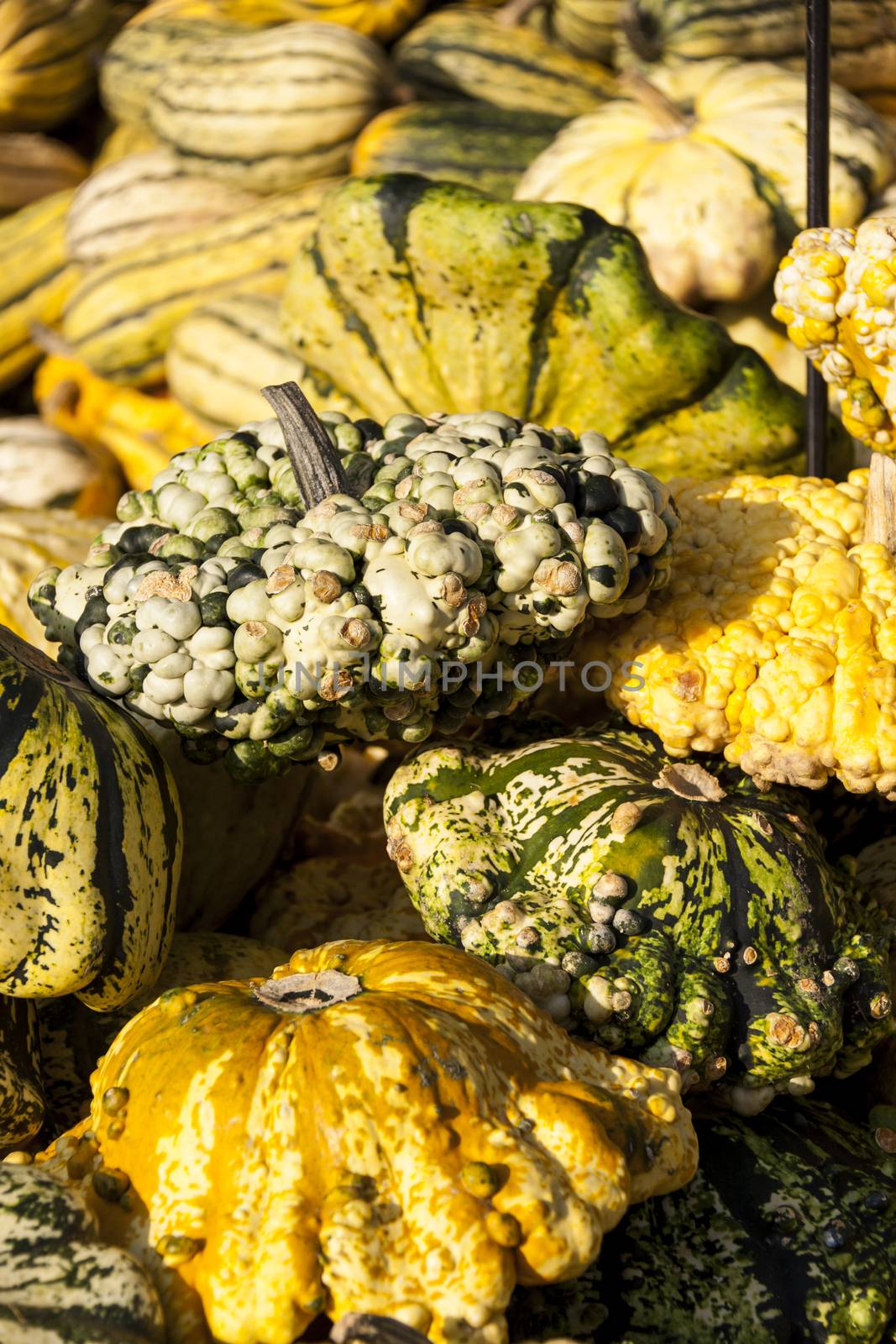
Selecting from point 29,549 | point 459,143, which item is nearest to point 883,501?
point 29,549

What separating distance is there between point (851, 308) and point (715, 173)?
139cm

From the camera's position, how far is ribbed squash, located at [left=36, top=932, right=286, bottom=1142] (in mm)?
1717

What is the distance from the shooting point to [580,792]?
1.72 m

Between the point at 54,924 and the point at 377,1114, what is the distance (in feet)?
1.73

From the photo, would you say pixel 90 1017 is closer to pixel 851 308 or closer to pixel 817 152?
pixel 851 308

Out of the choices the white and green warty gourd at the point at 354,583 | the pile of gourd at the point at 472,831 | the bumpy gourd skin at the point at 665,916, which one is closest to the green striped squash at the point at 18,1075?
the pile of gourd at the point at 472,831

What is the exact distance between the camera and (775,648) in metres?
1.73

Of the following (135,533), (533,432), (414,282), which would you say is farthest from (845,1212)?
(414,282)

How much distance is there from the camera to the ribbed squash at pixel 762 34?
3541mm

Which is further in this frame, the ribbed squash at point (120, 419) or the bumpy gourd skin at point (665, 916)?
the ribbed squash at point (120, 419)

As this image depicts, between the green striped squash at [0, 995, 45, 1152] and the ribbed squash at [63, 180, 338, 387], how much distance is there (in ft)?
8.22

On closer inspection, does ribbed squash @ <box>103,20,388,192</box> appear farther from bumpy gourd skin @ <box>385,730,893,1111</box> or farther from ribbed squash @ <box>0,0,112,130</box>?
bumpy gourd skin @ <box>385,730,893,1111</box>

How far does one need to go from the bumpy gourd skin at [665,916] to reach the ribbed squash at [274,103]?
2.71m

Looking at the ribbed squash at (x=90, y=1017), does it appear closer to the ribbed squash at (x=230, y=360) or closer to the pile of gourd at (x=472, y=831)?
the pile of gourd at (x=472, y=831)
